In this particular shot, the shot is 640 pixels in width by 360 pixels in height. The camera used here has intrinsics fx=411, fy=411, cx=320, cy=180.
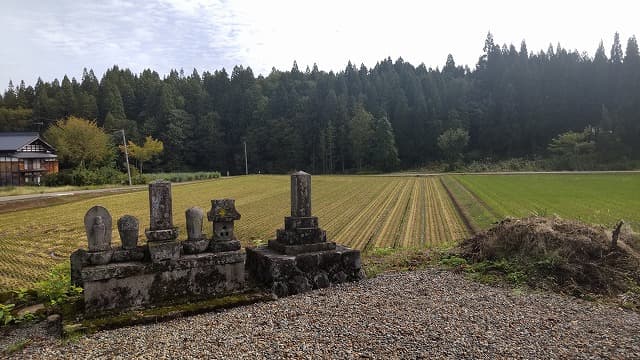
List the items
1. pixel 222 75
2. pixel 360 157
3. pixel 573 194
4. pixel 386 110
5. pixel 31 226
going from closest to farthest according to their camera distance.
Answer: pixel 31 226 < pixel 573 194 < pixel 360 157 < pixel 386 110 < pixel 222 75

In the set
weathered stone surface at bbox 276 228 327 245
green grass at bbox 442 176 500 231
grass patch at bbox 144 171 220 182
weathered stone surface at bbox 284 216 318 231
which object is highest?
grass patch at bbox 144 171 220 182

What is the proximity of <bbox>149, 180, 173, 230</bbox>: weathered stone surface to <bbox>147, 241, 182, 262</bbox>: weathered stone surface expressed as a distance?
1.18 feet

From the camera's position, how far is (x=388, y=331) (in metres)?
5.68

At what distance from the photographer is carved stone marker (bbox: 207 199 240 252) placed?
7695mm

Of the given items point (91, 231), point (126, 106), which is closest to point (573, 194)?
point (91, 231)

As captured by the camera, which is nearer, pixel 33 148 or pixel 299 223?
pixel 299 223

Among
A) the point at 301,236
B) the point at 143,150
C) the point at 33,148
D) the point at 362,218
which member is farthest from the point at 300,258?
the point at 143,150

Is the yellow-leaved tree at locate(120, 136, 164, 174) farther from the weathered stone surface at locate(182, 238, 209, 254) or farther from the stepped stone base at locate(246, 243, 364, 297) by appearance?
the weathered stone surface at locate(182, 238, 209, 254)

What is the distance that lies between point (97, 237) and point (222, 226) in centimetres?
209

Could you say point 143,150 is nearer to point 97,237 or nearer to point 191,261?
point 97,237

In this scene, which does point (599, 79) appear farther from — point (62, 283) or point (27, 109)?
point (27, 109)

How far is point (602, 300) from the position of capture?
7148 millimetres

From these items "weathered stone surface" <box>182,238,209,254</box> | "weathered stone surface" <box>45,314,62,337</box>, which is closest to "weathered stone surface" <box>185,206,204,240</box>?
"weathered stone surface" <box>182,238,209,254</box>

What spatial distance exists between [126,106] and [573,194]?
304ft
